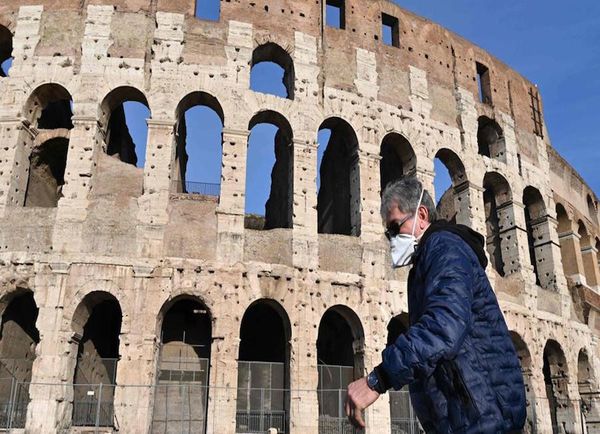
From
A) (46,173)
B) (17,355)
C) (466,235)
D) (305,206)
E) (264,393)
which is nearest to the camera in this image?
(466,235)

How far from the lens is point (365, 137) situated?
15.7 meters

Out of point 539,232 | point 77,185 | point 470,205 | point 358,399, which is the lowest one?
point 358,399

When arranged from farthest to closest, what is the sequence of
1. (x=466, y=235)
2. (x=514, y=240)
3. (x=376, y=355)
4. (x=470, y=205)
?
(x=514, y=240) < (x=470, y=205) < (x=376, y=355) < (x=466, y=235)

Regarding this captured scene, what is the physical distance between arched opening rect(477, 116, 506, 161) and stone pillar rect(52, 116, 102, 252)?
12.2m

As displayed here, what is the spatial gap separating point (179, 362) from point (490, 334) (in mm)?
12329

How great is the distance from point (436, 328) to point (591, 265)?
23.2 metres

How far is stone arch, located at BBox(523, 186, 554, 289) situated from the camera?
764 inches

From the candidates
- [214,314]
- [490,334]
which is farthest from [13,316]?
[490,334]

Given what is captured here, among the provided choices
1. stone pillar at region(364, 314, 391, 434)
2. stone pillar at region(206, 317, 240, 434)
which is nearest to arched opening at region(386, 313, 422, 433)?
stone pillar at region(364, 314, 391, 434)

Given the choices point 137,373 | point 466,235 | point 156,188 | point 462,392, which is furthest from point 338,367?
point 462,392

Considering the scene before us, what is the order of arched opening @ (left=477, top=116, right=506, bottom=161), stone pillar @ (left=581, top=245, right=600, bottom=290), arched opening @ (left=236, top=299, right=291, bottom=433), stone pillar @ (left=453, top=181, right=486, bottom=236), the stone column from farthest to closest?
stone pillar @ (left=581, top=245, right=600, bottom=290) → arched opening @ (left=477, top=116, right=506, bottom=161) → stone pillar @ (left=453, top=181, right=486, bottom=236) → arched opening @ (left=236, top=299, right=291, bottom=433) → the stone column

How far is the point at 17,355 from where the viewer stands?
1352cm

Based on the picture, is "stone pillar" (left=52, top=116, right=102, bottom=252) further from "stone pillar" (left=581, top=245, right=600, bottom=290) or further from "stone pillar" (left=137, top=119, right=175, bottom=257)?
"stone pillar" (left=581, top=245, right=600, bottom=290)

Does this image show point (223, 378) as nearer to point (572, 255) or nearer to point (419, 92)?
point (419, 92)
